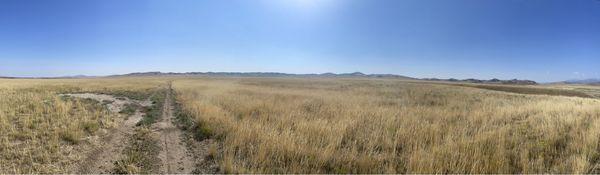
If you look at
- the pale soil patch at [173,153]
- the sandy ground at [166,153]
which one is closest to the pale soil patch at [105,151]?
the sandy ground at [166,153]

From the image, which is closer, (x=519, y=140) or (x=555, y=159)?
(x=555, y=159)

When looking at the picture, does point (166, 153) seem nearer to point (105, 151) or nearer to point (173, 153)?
point (173, 153)

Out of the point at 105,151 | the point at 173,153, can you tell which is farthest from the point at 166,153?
the point at 105,151

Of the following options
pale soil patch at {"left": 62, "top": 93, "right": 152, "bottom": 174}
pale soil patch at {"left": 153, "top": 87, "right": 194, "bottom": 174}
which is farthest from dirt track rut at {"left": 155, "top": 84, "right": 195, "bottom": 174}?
pale soil patch at {"left": 62, "top": 93, "right": 152, "bottom": 174}

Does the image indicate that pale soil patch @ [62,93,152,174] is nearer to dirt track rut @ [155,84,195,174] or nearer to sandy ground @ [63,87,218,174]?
sandy ground @ [63,87,218,174]

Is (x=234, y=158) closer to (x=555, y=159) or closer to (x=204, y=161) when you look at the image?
(x=204, y=161)

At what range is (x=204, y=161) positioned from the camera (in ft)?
21.5

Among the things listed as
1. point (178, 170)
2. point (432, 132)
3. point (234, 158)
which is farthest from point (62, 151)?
point (432, 132)

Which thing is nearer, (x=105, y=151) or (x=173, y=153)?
(x=173, y=153)

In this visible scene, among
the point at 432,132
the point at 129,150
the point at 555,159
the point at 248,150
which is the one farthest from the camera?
the point at 432,132

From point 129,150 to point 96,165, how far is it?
1.09m

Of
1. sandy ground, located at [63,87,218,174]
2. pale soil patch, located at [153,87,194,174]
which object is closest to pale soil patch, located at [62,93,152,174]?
sandy ground, located at [63,87,218,174]

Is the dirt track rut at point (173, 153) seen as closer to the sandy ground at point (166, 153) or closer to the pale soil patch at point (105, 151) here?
the sandy ground at point (166, 153)

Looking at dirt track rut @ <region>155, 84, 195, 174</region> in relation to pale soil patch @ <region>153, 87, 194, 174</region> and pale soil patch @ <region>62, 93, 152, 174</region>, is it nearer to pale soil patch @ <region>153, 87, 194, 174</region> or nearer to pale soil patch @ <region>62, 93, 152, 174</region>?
pale soil patch @ <region>153, 87, 194, 174</region>
